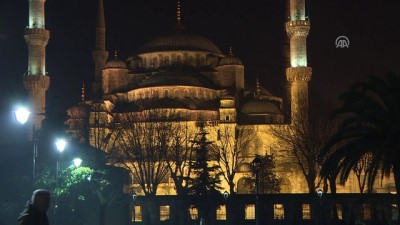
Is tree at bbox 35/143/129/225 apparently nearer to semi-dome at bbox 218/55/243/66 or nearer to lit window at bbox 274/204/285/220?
lit window at bbox 274/204/285/220

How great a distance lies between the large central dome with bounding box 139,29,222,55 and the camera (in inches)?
3329

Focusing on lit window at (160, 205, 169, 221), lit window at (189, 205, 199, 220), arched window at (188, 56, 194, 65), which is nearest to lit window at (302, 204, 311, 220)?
lit window at (189, 205, 199, 220)

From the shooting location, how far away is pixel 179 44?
85125mm

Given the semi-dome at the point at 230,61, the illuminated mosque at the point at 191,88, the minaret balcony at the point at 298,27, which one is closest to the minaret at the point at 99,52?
the illuminated mosque at the point at 191,88

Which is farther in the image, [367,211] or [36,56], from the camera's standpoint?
[36,56]

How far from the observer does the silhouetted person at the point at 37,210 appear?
8930 millimetres

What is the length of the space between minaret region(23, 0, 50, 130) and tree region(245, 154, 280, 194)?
18081 mm

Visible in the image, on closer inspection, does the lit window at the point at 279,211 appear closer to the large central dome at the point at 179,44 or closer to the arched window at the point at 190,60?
the arched window at the point at 190,60

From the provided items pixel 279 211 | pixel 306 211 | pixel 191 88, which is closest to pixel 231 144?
pixel 191 88

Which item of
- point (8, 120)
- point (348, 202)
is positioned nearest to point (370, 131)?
point (348, 202)

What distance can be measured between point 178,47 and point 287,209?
35.5 metres

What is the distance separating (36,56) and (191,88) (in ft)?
50.1

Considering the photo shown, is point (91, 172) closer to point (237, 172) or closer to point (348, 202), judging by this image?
point (348, 202)

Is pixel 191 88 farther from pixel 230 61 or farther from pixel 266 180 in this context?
pixel 266 180
